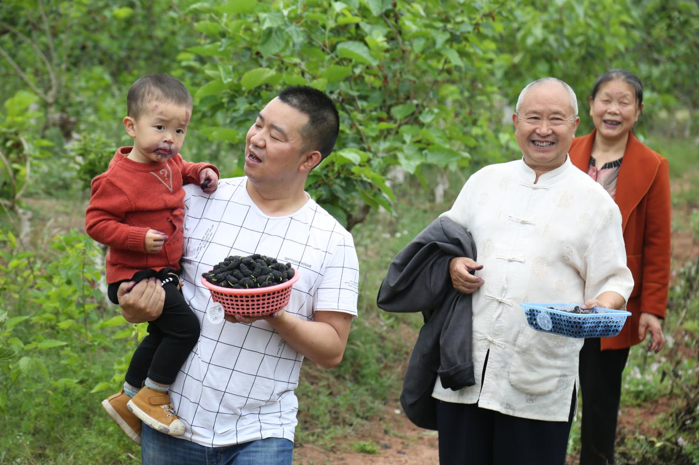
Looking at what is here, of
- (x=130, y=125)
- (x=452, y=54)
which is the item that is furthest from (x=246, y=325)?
(x=452, y=54)

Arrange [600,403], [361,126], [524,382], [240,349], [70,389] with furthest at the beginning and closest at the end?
1. [361,126]
2. [70,389]
3. [600,403]
4. [524,382]
5. [240,349]

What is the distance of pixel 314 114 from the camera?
2.28m

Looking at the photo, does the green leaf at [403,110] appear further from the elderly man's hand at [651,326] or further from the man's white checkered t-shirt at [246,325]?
the man's white checkered t-shirt at [246,325]

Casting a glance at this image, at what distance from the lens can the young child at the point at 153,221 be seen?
215 centimetres

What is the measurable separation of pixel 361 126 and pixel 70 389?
6.65 ft

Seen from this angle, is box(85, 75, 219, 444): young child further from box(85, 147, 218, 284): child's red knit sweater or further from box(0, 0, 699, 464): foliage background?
box(0, 0, 699, 464): foliage background

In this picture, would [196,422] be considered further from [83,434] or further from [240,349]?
[83,434]

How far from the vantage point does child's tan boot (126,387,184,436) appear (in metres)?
2.13

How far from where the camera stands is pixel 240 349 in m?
2.12

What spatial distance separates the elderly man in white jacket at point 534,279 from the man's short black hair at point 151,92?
1.05m

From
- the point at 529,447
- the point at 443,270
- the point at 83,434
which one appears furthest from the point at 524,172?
the point at 83,434

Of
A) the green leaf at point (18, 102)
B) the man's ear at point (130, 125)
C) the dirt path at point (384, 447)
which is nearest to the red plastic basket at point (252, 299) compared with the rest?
the man's ear at point (130, 125)

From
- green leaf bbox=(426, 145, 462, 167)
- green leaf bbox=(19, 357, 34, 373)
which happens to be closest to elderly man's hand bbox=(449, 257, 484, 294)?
green leaf bbox=(426, 145, 462, 167)

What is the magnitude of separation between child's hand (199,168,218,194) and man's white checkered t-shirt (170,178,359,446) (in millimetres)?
39
